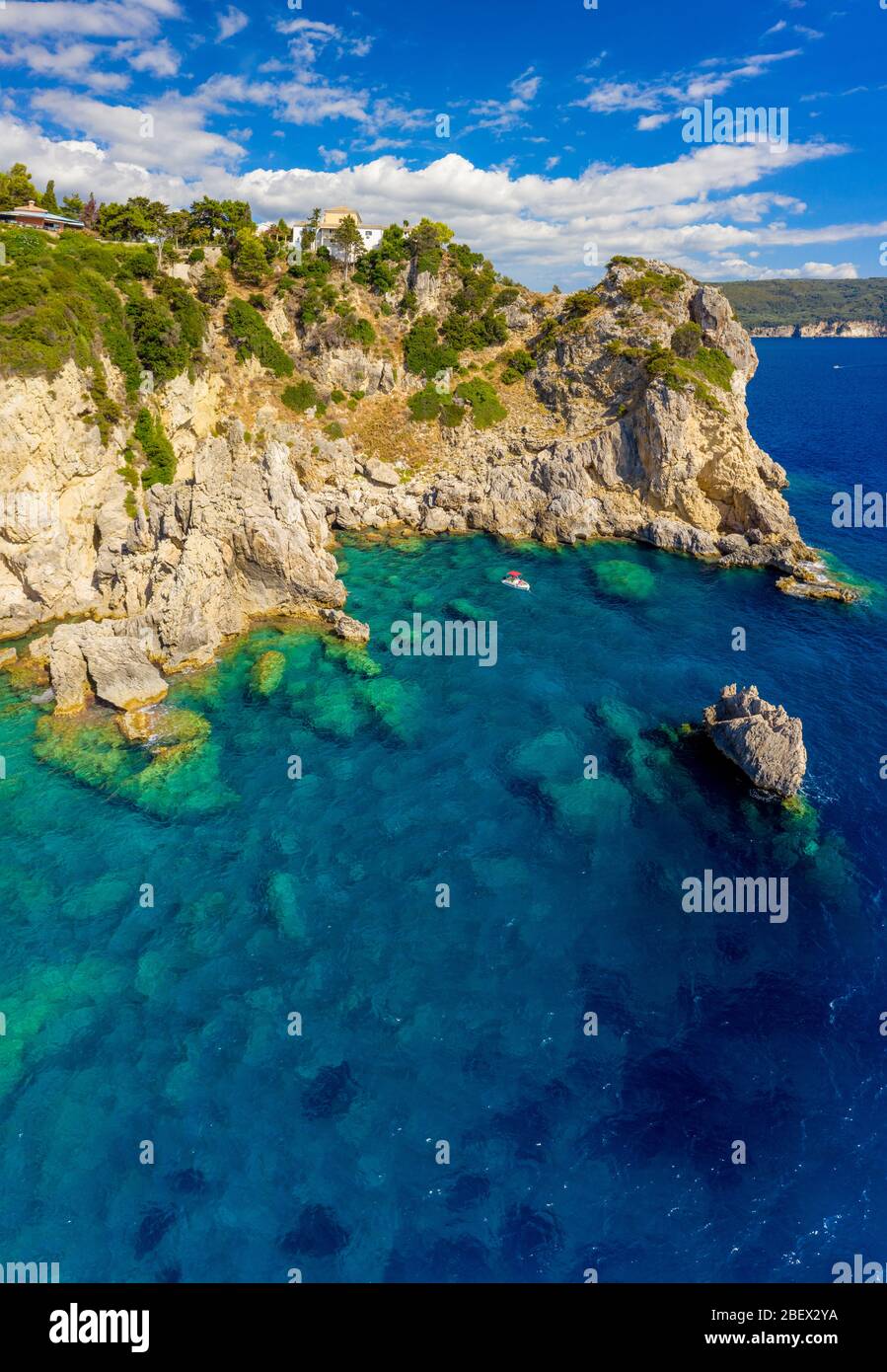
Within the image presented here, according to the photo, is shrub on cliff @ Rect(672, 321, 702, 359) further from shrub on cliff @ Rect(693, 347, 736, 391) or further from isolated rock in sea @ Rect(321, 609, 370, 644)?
isolated rock in sea @ Rect(321, 609, 370, 644)

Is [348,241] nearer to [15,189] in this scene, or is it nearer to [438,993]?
[15,189]

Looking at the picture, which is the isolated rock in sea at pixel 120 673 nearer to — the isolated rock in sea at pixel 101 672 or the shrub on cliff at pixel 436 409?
the isolated rock in sea at pixel 101 672

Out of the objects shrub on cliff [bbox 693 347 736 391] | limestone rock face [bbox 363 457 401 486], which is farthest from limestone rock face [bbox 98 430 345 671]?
shrub on cliff [bbox 693 347 736 391]

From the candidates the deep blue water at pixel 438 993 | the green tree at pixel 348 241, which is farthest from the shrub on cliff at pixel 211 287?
the deep blue water at pixel 438 993

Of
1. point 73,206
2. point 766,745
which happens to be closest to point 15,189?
point 73,206

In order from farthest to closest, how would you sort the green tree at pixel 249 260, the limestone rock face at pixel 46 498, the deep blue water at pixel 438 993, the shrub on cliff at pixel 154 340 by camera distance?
1. the green tree at pixel 249 260
2. the shrub on cliff at pixel 154 340
3. the limestone rock face at pixel 46 498
4. the deep blue water at pixel 438 993
